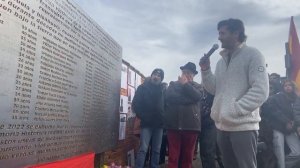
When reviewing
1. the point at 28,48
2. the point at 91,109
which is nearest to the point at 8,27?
the point at 28,48

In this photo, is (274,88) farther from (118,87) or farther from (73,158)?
(73,158)

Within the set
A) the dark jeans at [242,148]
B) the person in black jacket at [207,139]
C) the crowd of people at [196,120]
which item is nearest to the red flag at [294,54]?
the crowd of people at [196,120]

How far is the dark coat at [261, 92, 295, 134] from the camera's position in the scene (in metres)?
5.71

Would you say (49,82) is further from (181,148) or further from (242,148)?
(181,148)

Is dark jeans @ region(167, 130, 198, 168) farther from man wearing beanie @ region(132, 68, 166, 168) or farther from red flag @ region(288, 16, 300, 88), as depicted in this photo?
red flag @ region(288, 16, 300, 88)

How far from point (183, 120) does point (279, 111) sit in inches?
71.9

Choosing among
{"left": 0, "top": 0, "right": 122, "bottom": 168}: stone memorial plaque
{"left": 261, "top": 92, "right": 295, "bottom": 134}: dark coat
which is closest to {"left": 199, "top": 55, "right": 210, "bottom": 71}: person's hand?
{"left": 0, "top": 0, "right": 122, "bottom": 168}: stone memorial plaque

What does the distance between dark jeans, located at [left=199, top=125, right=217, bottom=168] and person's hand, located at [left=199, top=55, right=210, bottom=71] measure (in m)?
2.69

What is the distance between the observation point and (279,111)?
19.2 feet

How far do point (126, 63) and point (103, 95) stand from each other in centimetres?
175

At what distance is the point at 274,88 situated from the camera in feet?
A: 21.4

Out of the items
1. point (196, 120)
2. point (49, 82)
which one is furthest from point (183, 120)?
point (49, 82)

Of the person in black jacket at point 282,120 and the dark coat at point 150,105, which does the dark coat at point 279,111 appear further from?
the dark coat at point 150,105

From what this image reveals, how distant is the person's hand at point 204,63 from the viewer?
3.30 m
